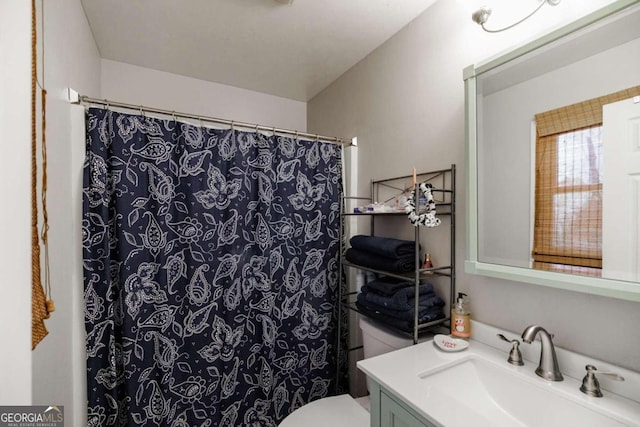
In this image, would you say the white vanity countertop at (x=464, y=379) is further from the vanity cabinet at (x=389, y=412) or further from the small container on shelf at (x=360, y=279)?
the small container on shelf at (x=360, y=279)

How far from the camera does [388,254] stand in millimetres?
1359

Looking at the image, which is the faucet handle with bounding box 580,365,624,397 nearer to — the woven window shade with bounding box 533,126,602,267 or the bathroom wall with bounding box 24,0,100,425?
the woven window shade with bounding box 533,126,602,267

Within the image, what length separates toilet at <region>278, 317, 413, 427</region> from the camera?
4.30ft

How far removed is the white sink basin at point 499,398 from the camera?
78cm

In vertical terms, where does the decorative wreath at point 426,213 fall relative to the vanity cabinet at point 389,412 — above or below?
above

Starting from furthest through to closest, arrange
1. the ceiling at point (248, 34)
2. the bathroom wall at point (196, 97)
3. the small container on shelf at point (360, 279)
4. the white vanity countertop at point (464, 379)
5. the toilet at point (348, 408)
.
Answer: the bathroom wall at point (196, 97)
the small container on shelf at point (360, 279)
the ceiling at point (248, 34)
the toilet at point (348, 408)
the white vanity countertop at point (464, 379)

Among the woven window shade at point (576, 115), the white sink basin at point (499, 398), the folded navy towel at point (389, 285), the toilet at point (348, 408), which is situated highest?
the woven window shade at point (576, 115)

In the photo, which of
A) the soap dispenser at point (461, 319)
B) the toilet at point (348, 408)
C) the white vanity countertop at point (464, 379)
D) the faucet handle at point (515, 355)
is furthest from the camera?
the toilet at point (348, 408)

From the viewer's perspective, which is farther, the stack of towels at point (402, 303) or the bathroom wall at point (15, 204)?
the stack of towels at point (402, 303)


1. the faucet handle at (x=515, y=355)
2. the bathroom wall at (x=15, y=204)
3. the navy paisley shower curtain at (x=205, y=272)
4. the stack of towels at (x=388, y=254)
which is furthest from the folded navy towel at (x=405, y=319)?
the bathroom wall at (x=15, y=204)

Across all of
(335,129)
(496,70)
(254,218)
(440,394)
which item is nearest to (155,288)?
(254,218)

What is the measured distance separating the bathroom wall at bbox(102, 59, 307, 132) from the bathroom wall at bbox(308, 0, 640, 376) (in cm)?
61

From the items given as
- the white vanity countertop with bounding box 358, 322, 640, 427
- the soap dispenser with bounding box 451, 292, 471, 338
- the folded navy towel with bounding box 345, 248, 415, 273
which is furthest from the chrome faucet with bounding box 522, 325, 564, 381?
the folded navy towel with bounding box 345, 248, 415, 273

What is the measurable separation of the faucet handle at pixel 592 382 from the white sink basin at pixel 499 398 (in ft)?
0.18
